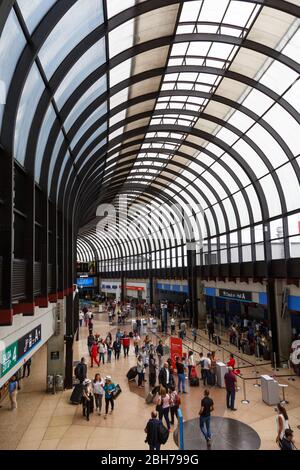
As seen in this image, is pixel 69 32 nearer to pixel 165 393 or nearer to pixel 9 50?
pixel 9 50

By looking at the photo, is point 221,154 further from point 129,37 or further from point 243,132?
point 129,37

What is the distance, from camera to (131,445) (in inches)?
391

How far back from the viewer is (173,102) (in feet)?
68.3

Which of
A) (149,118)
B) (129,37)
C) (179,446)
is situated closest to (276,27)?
(129,37)

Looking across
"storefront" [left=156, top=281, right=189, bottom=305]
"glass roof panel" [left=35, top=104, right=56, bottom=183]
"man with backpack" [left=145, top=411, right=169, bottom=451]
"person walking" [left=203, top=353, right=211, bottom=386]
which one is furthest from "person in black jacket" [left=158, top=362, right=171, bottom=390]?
"storefront" [left=156, top=281, right=189, bottom=305]

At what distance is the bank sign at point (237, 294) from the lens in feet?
81.5

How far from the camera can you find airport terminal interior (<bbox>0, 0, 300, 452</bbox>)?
7332mm

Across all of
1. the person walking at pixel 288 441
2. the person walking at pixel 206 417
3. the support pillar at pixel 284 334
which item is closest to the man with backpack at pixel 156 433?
the person walking at pixel 206 417

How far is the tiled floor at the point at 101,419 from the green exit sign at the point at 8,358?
4.48 meters

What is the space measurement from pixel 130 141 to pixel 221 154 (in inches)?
259

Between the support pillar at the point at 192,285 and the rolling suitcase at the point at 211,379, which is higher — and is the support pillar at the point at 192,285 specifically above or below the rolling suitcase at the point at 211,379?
above

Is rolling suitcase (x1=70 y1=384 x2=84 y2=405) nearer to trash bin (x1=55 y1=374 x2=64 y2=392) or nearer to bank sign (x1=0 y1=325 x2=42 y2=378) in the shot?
trash bin (x1=55 y1=374 x2=64 y2=392)

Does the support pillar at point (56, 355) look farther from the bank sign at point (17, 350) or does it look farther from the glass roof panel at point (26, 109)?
the glass roof panel at point (26, 109)

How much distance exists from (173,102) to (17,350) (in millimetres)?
17260
